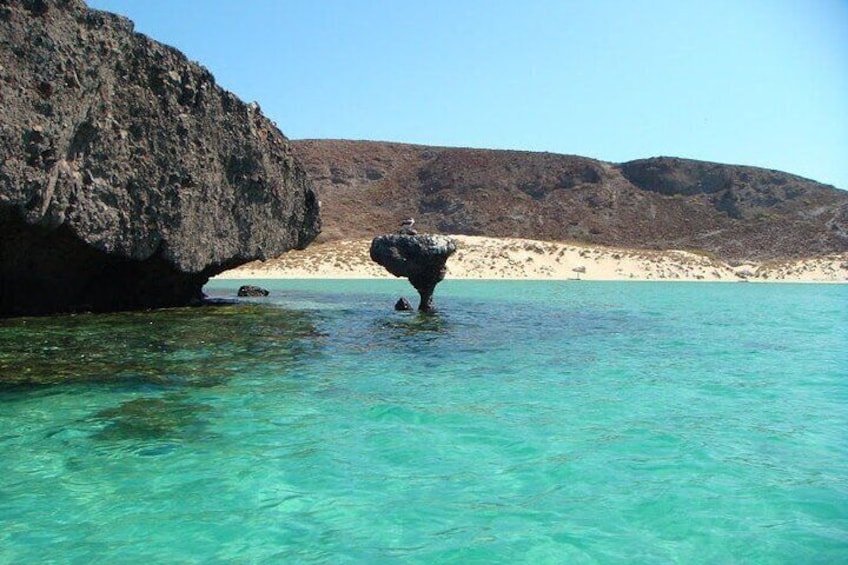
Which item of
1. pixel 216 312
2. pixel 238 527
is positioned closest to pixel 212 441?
pixel 238 527

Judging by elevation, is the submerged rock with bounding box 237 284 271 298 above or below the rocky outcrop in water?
below

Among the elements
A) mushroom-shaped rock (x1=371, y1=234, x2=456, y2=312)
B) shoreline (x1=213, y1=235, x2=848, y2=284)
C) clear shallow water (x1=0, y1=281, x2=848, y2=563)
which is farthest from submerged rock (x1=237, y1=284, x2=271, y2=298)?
shoreline (x1=213, y1=235, x2=848, y2=284)

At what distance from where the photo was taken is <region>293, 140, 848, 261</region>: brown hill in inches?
2726

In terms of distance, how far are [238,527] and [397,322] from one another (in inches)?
509

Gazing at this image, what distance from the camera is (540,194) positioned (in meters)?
80.6

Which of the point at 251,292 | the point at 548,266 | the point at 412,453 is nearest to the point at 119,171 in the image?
the point at 251,292

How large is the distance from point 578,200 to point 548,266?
93.5 feet

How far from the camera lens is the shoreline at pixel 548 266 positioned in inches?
1919

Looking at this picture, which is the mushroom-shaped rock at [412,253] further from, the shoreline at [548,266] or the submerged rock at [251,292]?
the shoreline at [548,266]

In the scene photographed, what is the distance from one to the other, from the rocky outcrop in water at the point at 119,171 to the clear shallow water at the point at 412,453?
117 inches

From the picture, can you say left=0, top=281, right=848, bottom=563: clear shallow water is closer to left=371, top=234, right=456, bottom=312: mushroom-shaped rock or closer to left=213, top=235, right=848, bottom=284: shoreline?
left=371, top=234, right=456, bottom=312: mushroom-shaped rock

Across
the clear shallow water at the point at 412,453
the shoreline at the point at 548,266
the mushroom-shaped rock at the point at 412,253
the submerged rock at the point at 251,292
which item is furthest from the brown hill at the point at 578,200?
the clear shallow water at the point at 412,453

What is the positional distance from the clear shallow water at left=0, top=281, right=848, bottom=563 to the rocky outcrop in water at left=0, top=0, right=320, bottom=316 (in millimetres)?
2984

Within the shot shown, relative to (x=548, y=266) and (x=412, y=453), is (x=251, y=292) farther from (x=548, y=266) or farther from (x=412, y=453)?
(x=548, y=266)
